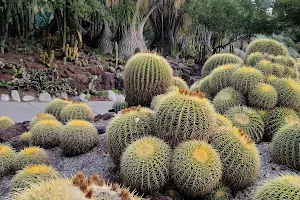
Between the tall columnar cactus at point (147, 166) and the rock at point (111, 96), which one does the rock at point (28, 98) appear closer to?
the rock at point (111, 96)

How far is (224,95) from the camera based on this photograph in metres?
4.37

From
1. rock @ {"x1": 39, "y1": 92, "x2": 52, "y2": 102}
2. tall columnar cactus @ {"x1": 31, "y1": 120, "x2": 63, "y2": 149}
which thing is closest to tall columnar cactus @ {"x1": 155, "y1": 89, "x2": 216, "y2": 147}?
tall columnar cactus @ {"x1": 31, "y1": 120, "x2": 63, "y2": 149}

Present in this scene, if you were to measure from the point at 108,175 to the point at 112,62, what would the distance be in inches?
460

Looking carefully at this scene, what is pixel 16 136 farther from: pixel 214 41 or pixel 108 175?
pixel 214 41

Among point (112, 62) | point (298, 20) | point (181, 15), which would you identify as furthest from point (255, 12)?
point (112, 62)

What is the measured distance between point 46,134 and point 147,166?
1.85 metres

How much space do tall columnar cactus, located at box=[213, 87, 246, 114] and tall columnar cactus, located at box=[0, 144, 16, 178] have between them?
2.43 meters

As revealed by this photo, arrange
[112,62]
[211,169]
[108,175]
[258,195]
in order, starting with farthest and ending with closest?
[112,62]
[108,175]
[211,169]
[258,195]

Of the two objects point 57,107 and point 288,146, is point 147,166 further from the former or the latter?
point 57,107

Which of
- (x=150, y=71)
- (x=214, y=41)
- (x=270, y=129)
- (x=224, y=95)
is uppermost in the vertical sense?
(x=150, y=71)

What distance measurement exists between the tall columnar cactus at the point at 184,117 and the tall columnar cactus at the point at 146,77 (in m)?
1.30

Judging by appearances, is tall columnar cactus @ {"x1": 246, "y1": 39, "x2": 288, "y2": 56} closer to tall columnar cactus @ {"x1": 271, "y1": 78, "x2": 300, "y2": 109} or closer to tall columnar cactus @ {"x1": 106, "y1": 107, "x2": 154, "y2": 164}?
tall columnar cactus @ {"x1": 271, "y1": 78, "x2": 300, "y2": 109}

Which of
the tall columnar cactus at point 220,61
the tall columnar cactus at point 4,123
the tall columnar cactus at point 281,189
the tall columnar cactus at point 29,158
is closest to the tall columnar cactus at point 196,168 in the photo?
the tall columnar cactus at point 281,189

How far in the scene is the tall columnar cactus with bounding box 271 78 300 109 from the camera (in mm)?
4199
